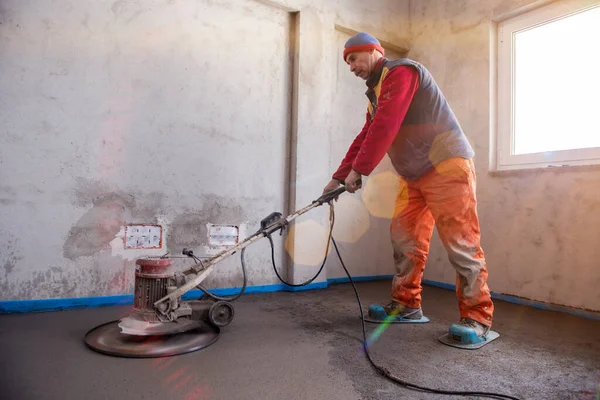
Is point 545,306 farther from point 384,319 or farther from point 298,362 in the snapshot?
point 298,362

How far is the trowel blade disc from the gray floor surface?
42 millimetres

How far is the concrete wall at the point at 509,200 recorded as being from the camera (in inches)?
104

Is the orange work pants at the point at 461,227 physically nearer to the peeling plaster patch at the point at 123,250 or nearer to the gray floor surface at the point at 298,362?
the gray floor surface at the point at 298,362

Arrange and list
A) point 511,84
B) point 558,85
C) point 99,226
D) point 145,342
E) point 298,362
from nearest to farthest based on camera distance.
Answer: point 298,362, point 145,342, point 99,226, point 558,85, point 511,84

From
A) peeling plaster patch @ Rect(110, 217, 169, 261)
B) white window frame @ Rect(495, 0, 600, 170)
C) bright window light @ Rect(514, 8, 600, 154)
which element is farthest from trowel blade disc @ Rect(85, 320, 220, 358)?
bright window light @ Rect(514, 8, 600, 154)

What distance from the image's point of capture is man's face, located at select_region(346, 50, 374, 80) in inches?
84.7

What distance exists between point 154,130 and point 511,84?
9.24 ft

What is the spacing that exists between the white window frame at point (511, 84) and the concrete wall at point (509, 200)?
0.08 m

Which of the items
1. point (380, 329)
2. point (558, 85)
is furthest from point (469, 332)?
→ point (558, 85)

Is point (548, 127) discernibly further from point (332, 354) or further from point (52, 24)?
point (52, 24)

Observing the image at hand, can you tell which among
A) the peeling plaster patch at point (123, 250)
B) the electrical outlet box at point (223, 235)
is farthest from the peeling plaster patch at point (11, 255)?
the electrical outlet box at point (223, 235)

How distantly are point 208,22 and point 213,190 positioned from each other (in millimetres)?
1286

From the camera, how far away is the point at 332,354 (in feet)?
5.86

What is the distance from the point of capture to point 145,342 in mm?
1788
